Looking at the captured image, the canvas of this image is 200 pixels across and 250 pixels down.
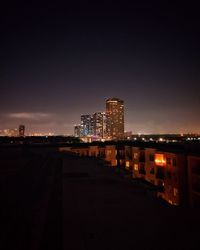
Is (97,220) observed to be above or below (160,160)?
below

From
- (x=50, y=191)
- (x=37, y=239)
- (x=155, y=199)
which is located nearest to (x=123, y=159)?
(x=50, y=191)

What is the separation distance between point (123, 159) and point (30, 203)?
41.6 meters

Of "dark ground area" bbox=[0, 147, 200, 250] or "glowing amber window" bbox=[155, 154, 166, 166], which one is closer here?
"dark ground area" bbox=[0, 147, 200, 250]

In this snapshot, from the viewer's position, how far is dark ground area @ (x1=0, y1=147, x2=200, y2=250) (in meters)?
11.4

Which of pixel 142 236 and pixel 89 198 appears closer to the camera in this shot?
pixel 142 236

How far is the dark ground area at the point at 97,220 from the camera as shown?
37.4ft

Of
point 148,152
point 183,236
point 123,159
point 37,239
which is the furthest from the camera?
point 123,159

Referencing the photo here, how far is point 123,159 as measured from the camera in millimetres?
62000

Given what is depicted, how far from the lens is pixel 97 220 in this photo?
1379 cm

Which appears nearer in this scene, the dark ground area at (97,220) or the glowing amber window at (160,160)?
the dark ground area at (97,220)

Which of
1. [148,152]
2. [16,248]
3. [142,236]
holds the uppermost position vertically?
[148,152]

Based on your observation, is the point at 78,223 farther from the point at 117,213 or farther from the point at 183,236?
the point at 183,236

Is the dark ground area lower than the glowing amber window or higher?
lower

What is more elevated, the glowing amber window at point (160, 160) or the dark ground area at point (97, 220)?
the glowing amber window at point (160, 160)
